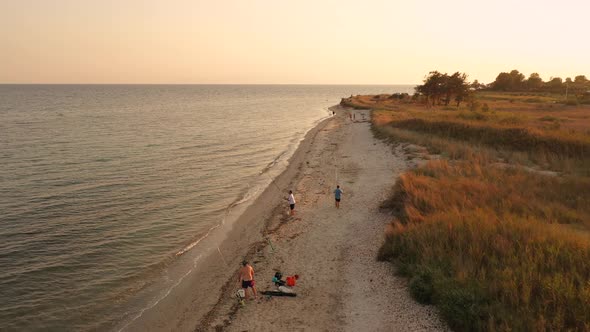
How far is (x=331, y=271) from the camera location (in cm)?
1641

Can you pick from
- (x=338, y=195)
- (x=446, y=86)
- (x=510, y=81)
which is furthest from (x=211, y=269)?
(x=510, y=81)

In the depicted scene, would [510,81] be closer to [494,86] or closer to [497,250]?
[494,86]

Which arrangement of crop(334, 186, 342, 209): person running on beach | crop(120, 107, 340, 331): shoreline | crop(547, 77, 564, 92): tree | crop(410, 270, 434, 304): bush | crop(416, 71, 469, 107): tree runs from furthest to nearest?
crop(547, 77, 564, 92): tree → crop(416, 71, 469, 107): tree → crop(334, 186, 342, 209): person running on beach → crop(120, 107, 340, 331): shoreline → crop(410, 270, 434, 304): bush

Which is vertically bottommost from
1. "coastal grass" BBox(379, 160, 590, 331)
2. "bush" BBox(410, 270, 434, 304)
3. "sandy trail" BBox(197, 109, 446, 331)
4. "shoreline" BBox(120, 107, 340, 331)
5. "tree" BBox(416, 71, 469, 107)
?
"shoreline" BBox(120, 107, 340, 331)

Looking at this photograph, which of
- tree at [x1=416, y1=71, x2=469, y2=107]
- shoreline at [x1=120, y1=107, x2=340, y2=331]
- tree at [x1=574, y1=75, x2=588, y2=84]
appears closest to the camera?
shoreline at [x1=120, y1=107, x2=340, y2=331]

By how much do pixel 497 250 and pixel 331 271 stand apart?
629cm

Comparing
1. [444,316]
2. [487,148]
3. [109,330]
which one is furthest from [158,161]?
[444,316]

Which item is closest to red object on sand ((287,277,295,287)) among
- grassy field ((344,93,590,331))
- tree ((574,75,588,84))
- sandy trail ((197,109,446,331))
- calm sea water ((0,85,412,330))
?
sandy trail ((197,109,446,331))

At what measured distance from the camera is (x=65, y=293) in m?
15.8

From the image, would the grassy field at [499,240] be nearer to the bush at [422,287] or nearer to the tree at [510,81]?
the bush at [422,287]

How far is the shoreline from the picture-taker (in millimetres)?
14000

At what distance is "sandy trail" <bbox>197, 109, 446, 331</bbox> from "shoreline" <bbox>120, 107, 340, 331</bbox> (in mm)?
730

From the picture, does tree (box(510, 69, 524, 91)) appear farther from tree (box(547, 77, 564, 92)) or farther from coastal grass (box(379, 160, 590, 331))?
coastal grass (box(379, 160, 590, 331))

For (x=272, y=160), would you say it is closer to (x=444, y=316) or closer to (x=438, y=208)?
(x=438, y=208)
